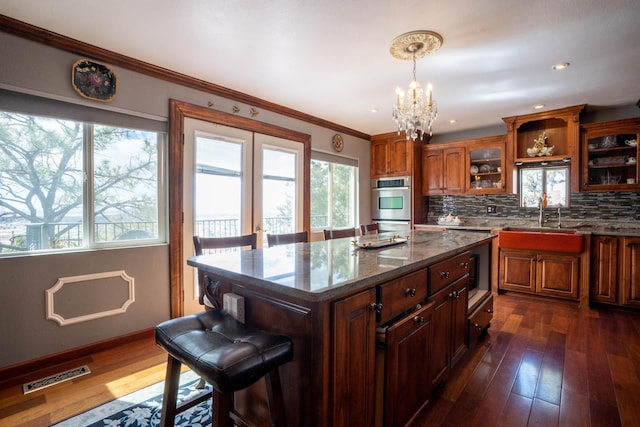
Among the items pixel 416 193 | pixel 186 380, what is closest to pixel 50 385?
pixel 186 380

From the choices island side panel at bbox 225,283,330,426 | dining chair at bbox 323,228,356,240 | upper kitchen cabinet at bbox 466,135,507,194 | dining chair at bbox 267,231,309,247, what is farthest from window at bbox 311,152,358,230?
island side panel at bbox 225,283,330,426

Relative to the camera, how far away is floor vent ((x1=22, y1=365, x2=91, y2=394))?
1.96 metres

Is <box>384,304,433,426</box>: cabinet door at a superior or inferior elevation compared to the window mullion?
inferior

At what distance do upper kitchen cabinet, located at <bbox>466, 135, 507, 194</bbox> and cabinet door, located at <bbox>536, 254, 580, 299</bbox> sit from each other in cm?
120

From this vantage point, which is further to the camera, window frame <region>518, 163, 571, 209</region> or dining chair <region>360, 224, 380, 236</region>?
window frame <region>518, 163, 571, 209</region>

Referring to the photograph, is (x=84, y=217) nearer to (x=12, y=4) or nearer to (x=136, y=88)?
(x=136, y=88)

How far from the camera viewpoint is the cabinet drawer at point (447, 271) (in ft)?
5.48

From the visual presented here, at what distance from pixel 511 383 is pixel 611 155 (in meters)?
3.64

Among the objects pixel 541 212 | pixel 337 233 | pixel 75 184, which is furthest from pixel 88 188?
pixel 541 212

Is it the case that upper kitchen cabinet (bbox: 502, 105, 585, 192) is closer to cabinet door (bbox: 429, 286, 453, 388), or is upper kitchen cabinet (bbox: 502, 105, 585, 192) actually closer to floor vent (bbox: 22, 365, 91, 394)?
cabinet door (bbox: 429, 286, 453, 388)

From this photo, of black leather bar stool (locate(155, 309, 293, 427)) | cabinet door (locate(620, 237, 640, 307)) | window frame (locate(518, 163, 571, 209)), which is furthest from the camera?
window frame (locate(518, 163, 571, 209))

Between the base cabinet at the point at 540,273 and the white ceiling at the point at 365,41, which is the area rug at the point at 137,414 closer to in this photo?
the white ceiling at the point at 365,41

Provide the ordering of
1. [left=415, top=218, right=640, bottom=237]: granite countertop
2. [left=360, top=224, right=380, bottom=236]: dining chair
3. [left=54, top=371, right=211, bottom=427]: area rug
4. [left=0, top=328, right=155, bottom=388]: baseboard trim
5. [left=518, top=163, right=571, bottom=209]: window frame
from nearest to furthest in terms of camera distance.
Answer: [left=54, top=371, right=211, bottom=427]: area rug → [left=0, top=328, right=155, bottom=388]: baseboard trim → [left=360, top=224, right=380, bottom=236]: dining chair → [left=415, top=218, right=640, bottom=237]: granite countertop → [left=518, top=163, right=571, bottom=209]: window frame

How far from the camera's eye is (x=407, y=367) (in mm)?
1399
